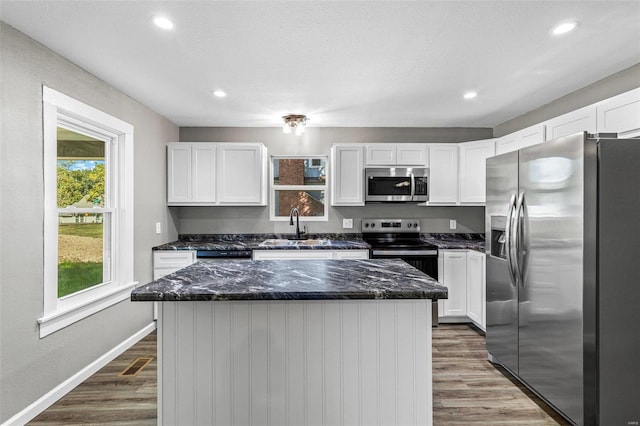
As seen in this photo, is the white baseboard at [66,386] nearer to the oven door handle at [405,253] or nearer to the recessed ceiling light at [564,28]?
the oven door handle at [405,253]

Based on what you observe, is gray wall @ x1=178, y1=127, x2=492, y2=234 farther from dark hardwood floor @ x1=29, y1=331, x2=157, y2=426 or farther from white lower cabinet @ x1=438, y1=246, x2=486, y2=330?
dark hardwood floor @ x1=29, y1=331, x2=157, y2=426

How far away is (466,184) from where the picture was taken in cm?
423

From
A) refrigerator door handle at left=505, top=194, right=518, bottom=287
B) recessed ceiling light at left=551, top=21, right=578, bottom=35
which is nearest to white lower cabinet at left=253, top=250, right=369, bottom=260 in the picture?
refrigerator door handle at left=505, top=194, right=518, bottom=287

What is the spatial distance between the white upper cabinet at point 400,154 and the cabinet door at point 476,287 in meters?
1.30

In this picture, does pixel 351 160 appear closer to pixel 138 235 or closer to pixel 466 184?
pixel 466 184

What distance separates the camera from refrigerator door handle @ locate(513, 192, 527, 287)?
2.40m

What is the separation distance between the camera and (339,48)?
91.3 inches

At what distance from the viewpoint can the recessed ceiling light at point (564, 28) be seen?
79.2 inches

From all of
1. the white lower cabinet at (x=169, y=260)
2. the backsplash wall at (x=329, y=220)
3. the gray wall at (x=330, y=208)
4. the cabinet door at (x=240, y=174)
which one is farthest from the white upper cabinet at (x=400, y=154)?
the white lower cabinet at (x=169, y=260)

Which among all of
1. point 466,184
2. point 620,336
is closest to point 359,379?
point 620,336

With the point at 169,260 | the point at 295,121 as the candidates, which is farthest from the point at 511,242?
the point at 169,260

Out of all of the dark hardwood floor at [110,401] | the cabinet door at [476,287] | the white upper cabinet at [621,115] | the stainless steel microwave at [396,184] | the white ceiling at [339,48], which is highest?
the white ceiling at [339,48]

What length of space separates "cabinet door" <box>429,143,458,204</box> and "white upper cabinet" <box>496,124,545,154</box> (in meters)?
0.57

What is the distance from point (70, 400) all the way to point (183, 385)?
1287mm
